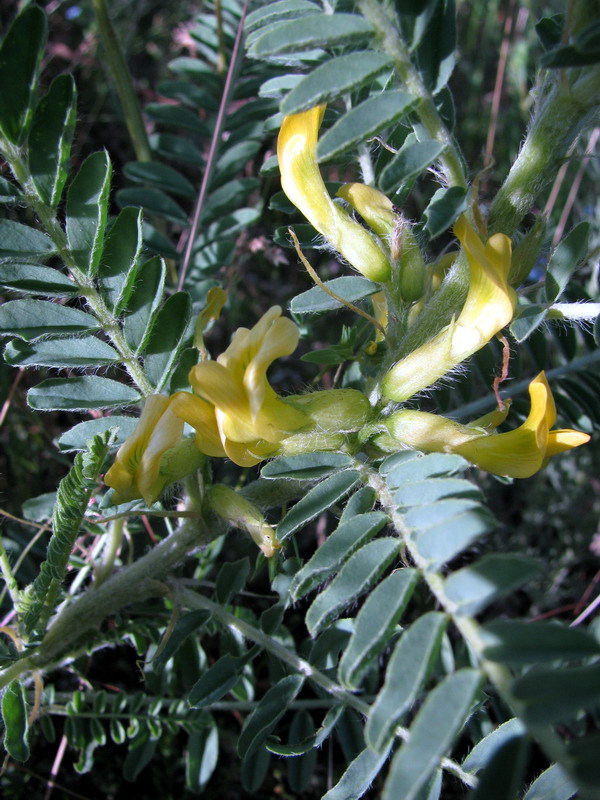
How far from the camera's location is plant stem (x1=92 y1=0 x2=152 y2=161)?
1676mm

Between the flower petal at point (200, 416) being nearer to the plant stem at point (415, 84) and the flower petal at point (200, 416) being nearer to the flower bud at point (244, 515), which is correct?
the flower bud at point (244, 515)

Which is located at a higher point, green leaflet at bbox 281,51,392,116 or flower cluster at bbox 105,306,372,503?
green leaflet at bbox 281,51,392,116

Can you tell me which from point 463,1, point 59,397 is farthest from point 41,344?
point 463,1

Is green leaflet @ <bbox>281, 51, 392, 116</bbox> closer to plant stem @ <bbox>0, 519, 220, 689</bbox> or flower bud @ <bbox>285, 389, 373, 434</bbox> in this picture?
flower bud @ <bbox>285, 389, 373, 434</bbox>

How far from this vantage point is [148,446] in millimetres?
943

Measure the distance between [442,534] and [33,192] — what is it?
707mm

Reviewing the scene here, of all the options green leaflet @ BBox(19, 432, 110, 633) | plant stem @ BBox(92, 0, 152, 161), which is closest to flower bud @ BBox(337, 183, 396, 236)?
green leaflet @ BBox(19, 432, 110, 633)

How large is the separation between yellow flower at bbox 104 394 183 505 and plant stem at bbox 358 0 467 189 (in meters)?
0.48

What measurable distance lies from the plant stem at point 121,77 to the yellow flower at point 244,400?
1.11 m

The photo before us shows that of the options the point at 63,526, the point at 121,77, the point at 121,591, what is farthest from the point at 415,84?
the point at 121,77

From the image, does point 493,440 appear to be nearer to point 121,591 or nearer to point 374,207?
point 374,207

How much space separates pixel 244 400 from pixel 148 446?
167mm

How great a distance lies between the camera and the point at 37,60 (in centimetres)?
90

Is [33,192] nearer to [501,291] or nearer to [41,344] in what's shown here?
[41,344]
